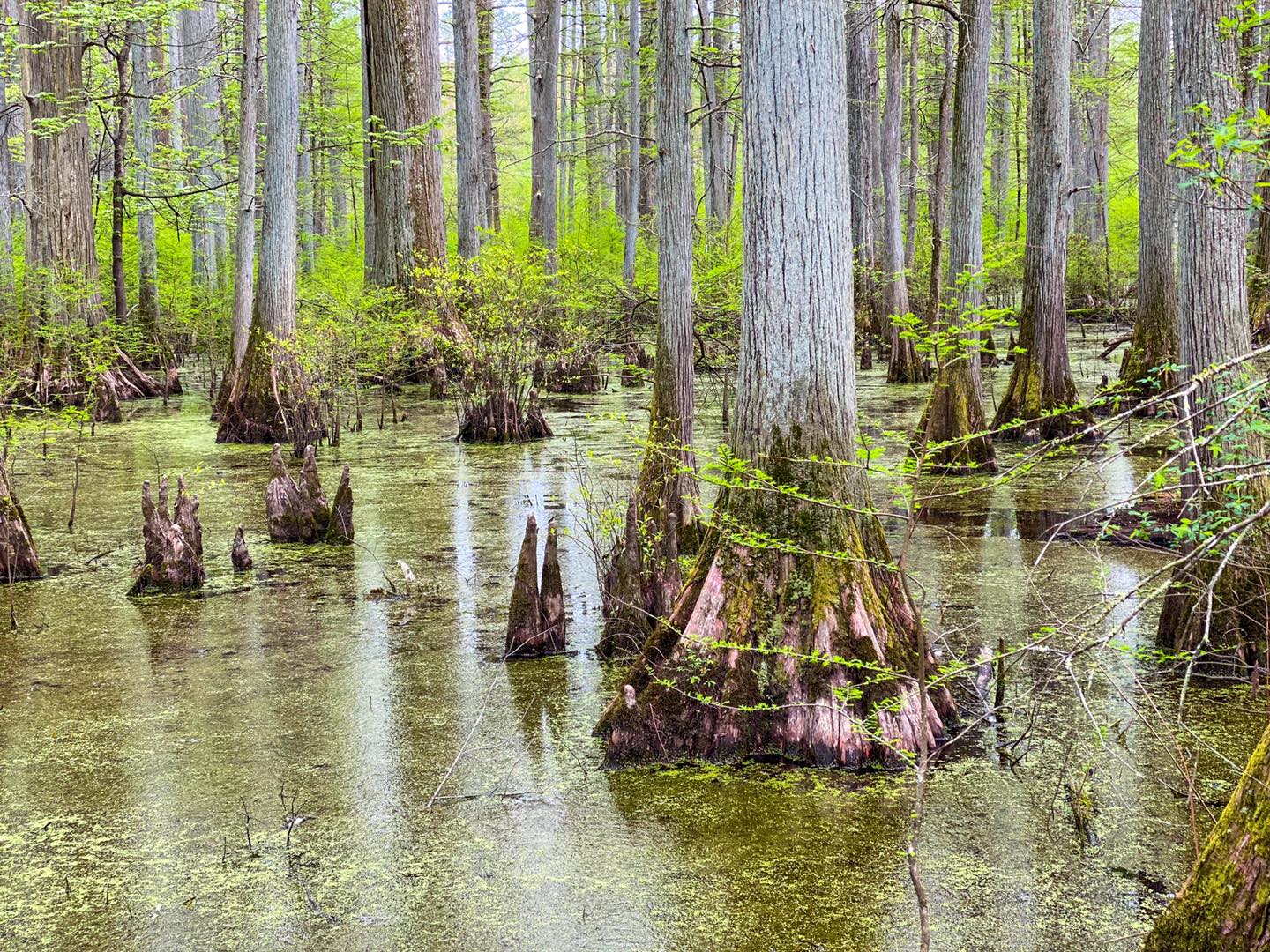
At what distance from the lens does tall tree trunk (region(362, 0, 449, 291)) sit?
43.4 feet

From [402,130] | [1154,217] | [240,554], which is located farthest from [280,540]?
[402,130]

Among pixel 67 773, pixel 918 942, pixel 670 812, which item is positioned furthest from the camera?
pixel 67 773

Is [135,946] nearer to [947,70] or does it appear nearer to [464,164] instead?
[947,70]

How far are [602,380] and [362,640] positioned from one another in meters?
9.78

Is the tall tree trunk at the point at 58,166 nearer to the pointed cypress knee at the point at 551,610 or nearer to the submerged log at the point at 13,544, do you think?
the submerged log at the point at 13,544

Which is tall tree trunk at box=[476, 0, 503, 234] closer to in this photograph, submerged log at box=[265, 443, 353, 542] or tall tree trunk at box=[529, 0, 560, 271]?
tall tree trunk at box=[529, 0, 560, 271]

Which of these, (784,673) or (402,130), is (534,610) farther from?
(402,130)

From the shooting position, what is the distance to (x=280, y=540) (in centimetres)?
642

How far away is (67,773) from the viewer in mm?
3422

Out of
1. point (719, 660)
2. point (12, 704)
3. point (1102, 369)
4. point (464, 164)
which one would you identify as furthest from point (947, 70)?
point (12, 704)

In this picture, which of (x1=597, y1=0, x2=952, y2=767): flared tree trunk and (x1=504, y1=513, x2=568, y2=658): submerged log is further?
(x1=504, y1=513, x2=568, y2=658): submerged log

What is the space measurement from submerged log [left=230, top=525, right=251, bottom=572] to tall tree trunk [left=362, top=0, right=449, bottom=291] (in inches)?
299

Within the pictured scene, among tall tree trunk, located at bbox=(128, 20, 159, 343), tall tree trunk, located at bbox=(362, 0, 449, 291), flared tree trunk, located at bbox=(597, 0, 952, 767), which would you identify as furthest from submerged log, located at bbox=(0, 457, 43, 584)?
tall tree trunk, located at bbox=(128, 20, 159, 343)

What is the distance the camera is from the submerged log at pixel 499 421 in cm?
988
